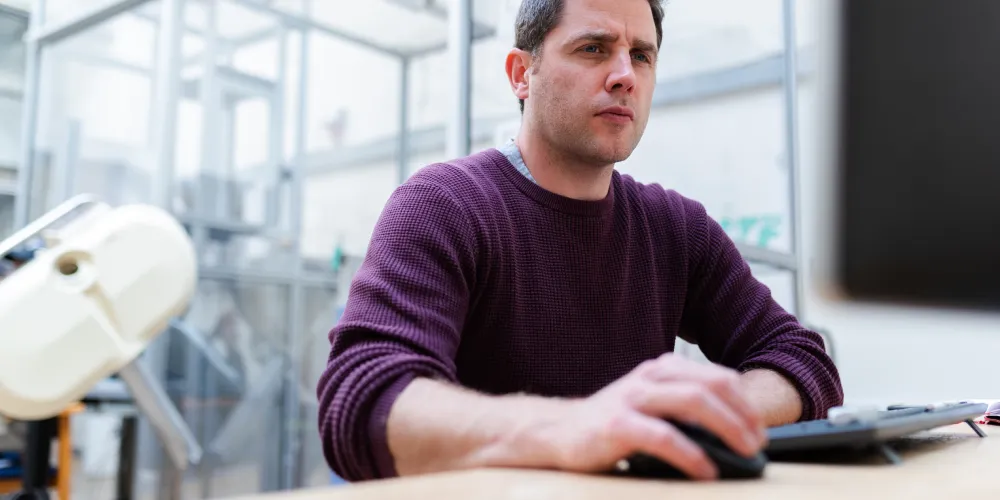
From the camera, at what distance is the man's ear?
Answer: 3.83ft

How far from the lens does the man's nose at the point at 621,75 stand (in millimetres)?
1023

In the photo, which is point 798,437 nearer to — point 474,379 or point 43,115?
point 474,379

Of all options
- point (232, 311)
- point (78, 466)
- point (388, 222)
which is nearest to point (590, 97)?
point (388, 222)

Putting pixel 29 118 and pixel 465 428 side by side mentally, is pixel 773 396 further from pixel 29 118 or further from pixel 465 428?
pixel 29 118

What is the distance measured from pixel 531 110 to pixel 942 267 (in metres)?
0.91

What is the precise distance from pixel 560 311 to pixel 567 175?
0.66 ft

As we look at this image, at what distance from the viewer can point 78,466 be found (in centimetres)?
278

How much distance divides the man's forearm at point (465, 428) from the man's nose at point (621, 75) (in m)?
0.55

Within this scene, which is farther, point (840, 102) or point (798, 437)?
point (798, 437)

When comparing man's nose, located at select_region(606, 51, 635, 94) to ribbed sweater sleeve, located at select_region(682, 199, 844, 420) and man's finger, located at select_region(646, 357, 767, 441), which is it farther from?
man's finger, located at select_region(646, 357, 767, 441)

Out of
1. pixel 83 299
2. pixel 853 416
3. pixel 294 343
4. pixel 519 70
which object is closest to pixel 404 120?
pixel 294 343

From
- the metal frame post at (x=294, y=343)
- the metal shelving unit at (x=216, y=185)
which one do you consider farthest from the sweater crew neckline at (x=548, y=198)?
the metal frame post at (x=294, y=343)

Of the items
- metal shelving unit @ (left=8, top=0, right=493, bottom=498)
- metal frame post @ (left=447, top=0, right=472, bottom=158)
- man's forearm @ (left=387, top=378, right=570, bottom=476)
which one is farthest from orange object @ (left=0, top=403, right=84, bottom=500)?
man's forearm @ (left=387, top=378, right=570, bottom=476)

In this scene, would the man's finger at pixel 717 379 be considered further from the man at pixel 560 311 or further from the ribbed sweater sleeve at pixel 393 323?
the ribbed sweater sleeve at pixel 393 323
